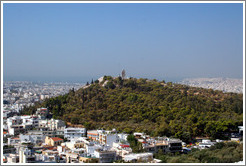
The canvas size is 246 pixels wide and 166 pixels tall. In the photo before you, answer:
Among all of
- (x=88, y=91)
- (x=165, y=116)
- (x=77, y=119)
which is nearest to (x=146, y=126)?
(x=165, y=116)

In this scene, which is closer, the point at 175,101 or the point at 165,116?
the point at 165,116

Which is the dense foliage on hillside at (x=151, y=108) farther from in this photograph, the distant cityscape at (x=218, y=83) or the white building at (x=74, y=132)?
the distant cityscape at (x=218, y=83)

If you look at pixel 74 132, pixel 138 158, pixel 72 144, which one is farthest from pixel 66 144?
pixel 138 158

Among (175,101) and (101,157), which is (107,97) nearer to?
(175,101)

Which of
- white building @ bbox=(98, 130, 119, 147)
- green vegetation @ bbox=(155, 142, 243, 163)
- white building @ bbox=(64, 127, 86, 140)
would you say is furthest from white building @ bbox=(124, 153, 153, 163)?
white building @ bbox=(64, 127, 86, 140)

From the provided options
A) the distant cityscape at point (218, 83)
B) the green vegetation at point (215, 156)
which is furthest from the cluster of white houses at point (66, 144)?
the distant cityscape at point (218, 83)

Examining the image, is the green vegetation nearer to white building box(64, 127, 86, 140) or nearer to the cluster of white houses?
the cluster of white houses
